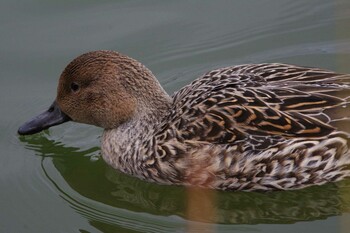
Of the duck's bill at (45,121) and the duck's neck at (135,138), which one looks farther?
the duck's bill at (45,121)

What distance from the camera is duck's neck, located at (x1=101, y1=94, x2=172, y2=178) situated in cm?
840

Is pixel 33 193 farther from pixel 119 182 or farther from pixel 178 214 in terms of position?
pixel 178 214

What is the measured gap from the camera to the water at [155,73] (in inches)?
315

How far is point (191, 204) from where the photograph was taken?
8.13 m

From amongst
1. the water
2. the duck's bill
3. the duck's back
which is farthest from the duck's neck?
the duck's bill

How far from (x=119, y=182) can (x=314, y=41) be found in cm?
290

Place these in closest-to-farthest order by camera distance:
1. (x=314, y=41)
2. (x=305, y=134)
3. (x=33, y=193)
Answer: (x=305, y=134) < (x=33, y=193) < (x=314, y=41)

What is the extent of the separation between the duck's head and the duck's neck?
0.04 meters

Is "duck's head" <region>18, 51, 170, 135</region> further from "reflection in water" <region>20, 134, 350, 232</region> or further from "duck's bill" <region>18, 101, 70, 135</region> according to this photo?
"reflection in water" <region>20, 134, 350, 232</region>

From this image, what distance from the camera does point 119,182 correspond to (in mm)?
8570

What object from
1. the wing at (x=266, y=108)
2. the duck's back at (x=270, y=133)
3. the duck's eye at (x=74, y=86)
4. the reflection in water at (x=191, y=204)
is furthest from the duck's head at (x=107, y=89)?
the reflection in water at (x=191, y=204)

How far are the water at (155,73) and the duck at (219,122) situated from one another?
0.19 m

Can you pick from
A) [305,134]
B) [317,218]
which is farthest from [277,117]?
[317,218]

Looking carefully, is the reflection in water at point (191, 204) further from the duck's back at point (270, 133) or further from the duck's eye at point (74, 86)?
the duck's eye at point (74, 86)
